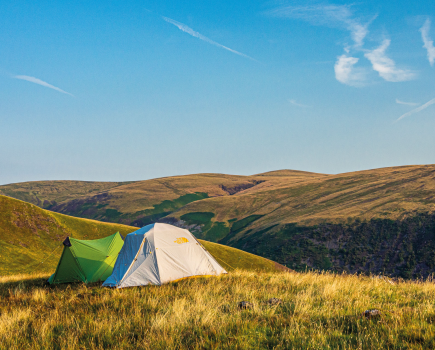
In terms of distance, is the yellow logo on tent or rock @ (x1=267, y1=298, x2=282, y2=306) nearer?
rock @ (x1=267, y1=298, x2=282, y2=306)

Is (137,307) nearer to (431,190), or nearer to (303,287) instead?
(303,287)

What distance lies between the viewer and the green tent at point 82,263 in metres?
17.0

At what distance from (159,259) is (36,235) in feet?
110

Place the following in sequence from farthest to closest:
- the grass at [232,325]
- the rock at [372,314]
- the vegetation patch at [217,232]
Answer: the vegetation patch at [217,232] < the rock at [372,314] < the grass at [232,325]

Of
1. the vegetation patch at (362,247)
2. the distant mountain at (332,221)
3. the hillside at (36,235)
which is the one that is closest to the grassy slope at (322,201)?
the distant mountain at (332,221)

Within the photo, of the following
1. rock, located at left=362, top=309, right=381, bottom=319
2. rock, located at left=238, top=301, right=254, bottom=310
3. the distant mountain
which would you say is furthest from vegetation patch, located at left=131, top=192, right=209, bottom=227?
rock, located at left=362, top=309, right=381, bottom=319

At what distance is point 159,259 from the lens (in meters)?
13.1

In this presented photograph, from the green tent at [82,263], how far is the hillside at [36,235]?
13659 mm

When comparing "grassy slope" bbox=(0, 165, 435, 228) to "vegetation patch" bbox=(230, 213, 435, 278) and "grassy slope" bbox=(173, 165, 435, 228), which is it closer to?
"grassy slope" bbox=(173, 165, 435, 228)

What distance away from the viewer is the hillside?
30719mm

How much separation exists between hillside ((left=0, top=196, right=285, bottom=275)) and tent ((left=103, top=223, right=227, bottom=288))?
14.8m

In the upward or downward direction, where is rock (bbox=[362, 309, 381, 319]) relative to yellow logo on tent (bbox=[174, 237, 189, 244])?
downward

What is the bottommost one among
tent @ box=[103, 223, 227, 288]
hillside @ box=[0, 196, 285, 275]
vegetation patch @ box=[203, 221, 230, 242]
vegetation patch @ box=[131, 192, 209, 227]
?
vegetation patch @ box=[203, 221, 230, 242]

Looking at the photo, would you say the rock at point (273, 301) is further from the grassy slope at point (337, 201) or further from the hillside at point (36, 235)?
the grassy slope at point (337, 201)
